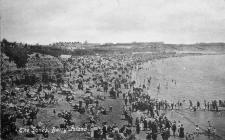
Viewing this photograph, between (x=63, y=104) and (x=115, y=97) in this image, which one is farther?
(x=115, y=97)

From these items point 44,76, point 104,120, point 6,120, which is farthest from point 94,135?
point 44,76

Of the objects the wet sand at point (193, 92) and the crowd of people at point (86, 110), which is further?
the wet sand at point (193, 92)

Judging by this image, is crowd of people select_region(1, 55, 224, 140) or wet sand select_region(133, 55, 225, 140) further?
wet sand select_region(133, 55, 225, 140)

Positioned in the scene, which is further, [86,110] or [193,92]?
[193,92]

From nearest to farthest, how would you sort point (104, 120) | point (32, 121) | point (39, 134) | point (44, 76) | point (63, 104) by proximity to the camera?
1. point (39, 134)
2. point (32, 121)
3. point (104, 120)
4. point (63, 104)
5. point (44, 76)

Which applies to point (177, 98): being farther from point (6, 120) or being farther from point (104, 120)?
point (6, 120)

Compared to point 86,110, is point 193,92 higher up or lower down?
lower down

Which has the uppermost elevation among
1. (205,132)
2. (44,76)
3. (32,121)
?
(44,76)

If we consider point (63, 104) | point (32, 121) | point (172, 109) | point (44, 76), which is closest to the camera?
point (32, 121)

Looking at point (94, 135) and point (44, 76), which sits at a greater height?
point (44, 76)

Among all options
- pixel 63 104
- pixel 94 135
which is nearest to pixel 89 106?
pixel 63 104
